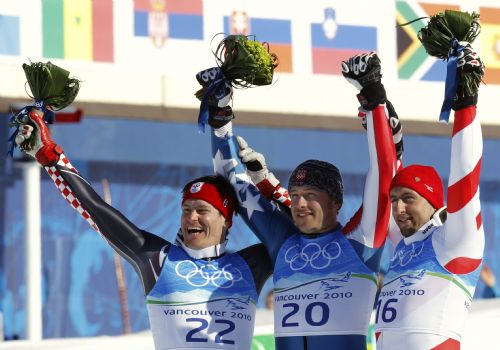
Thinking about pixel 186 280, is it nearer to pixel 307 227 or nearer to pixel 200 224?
pixel 200 224

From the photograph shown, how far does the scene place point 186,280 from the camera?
5.74 meters

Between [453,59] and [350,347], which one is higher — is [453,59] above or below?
above

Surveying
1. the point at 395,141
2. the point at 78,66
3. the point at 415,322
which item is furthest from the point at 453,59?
the point at 78,66

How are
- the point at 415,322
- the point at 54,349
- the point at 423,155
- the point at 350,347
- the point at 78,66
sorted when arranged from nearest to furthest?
the point at 415,322 < the point at 350,347 < the point at 54,349 < the point at 78,66 < the point at 423,155

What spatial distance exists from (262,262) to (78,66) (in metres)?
4.76

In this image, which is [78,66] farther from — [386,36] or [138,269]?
[138,269]

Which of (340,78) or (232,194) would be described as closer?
(232,194)

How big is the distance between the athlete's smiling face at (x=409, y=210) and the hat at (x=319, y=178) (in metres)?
0.47


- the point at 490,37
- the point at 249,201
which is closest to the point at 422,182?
the point at 249,201

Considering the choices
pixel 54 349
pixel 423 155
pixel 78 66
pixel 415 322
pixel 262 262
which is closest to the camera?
pixel 415 322

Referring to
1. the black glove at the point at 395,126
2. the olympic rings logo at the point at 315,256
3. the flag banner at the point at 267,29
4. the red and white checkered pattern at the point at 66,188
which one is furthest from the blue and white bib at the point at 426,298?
the flag banner at the point at 267,29

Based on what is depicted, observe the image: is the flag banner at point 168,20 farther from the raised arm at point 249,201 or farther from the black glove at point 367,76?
the black glove at point 367,76

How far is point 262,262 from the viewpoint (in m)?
5.90

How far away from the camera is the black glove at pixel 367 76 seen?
5.35 meters
